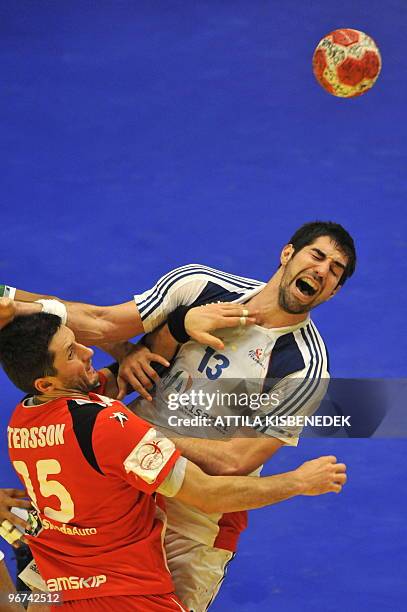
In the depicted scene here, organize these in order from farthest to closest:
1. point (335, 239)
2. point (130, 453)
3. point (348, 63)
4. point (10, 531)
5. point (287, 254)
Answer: point (348, 63)
point (287, 254)
point (335, 239)
point (10, 531)
point (130, 453)

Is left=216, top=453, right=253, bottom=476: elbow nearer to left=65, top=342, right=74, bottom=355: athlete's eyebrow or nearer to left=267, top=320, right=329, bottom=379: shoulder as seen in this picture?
left=267, top=320, right=329, bottom=379: shoulder

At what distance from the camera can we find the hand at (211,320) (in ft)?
18.5

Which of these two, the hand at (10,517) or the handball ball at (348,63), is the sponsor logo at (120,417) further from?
the handball ball at (348,63)

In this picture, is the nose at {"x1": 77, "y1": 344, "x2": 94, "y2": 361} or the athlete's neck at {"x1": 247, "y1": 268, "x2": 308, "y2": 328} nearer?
the nose at {"x1": 77, "y1": 344, "x2": 94, "y2": 361}

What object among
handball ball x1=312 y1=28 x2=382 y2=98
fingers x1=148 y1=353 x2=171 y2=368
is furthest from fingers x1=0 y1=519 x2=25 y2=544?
handball ball x1=312 y1=28 x2=382 y2=98

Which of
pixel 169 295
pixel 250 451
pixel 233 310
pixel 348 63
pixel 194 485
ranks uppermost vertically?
pixel 348 63

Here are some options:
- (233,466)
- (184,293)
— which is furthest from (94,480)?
(184,293)

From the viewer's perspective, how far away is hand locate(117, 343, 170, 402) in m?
5.87

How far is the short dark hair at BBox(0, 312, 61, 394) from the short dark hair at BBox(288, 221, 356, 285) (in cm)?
155

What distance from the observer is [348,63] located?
24.1 feet

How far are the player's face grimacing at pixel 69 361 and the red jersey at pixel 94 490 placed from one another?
0.08m

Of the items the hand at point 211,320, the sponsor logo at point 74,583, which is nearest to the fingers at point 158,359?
the hand at point 211,320

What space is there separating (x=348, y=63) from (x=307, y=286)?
2132mm

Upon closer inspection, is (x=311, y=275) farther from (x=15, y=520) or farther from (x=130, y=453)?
(x=15, y=520)
